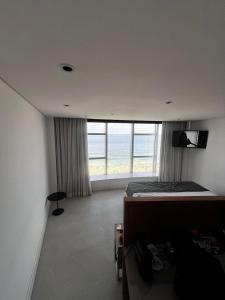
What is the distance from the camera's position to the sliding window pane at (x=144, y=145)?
538 centimetres

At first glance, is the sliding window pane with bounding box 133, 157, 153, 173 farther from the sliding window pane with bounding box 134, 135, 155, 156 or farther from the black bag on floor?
the black bag on floor

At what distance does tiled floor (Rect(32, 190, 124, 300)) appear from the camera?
1905mm

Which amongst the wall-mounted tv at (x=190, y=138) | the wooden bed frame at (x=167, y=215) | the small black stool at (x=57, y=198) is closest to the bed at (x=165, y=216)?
the wooden bed frame at (x=167, y=215)

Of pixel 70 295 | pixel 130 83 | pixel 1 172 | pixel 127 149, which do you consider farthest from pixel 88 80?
pixel 127 149

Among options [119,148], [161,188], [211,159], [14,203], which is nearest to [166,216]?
[14,203]

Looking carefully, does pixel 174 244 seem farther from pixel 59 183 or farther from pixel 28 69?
pixel 59 183

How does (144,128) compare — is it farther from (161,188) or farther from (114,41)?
(114,41)

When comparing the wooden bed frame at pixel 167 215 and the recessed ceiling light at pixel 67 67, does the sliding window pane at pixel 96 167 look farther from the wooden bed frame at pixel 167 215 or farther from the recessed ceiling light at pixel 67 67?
the recessed ceiling light at pixel 67 67

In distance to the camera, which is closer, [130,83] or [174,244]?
[130,83]

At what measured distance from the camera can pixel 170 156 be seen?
5.17 metres

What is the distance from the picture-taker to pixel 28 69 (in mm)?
1037

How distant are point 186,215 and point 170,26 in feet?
5.48

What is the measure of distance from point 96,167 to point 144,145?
6.11 ft

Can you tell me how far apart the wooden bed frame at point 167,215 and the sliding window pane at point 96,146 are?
3.56 meters
